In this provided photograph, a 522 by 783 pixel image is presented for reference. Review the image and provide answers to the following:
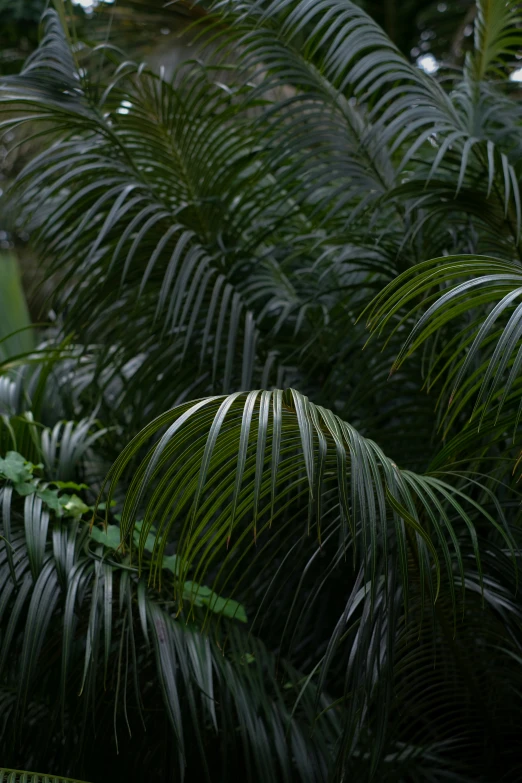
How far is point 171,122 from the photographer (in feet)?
7.14

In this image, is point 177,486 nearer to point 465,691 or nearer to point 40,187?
point 465,691

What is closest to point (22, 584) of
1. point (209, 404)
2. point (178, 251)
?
point (209, 404)

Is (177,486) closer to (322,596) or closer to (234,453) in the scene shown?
(234,453)

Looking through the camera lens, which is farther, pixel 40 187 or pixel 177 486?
pixel 40 187

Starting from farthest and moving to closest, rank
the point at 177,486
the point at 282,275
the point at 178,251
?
the point at 282,275
the point at 178,251
the point at 177,486

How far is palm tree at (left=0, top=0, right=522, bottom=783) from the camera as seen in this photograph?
1.20 metres

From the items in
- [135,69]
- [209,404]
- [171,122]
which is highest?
[135,69]

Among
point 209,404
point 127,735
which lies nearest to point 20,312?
point 127,735

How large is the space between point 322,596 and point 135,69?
4.73 ft

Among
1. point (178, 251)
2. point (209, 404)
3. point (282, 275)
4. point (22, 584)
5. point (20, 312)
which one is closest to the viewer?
point (209, 404)

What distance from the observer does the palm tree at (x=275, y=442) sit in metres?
1.20

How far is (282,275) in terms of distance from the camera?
87.8 inches

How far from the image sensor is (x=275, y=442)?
3.24ft

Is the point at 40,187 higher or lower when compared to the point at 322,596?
higher
